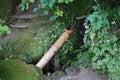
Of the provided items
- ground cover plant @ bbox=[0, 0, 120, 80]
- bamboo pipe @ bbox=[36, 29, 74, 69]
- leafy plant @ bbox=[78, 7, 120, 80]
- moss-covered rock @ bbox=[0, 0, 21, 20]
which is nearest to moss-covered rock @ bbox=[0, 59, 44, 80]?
bamboo pipe @ bbox=[36, 29, 74, 69]

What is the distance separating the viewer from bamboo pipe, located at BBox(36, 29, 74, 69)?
143 inches

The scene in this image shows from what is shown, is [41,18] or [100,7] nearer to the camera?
[100,7]

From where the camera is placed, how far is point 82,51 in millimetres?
3785

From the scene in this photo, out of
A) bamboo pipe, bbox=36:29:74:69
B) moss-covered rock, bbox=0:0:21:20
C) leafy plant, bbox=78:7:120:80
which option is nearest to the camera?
leafy plant, bbox=78:7:120:80

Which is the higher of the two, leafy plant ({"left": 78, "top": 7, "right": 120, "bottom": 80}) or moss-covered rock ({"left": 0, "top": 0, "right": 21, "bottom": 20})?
moss-covered rock ({"left": 0, "top": 0, "right": 21, "bottom": 20})

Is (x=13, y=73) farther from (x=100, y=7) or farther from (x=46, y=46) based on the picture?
(x=100, y=7)

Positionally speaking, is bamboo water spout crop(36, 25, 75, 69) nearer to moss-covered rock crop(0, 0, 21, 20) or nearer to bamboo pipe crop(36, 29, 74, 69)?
bamboo pipe crop(36, 29, 74, 69)

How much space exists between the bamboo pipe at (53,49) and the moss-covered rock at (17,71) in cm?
16

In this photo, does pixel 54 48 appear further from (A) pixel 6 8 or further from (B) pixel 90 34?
(A) pixel 6 8

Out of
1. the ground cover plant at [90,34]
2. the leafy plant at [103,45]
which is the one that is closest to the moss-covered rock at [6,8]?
the ground cover plant at [90,34]

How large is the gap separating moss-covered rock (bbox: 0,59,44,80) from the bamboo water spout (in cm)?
17

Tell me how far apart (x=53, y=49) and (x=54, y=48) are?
19mm

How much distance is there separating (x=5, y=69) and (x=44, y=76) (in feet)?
1.82

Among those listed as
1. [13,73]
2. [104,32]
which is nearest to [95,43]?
[104,32]
